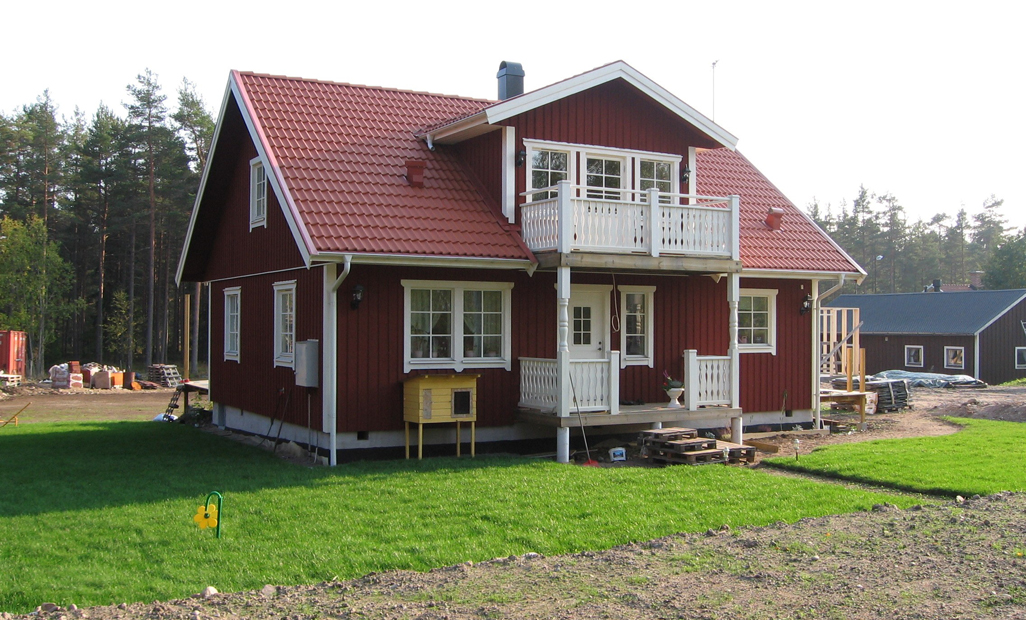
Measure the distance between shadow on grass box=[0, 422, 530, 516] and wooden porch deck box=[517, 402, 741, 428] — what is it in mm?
868

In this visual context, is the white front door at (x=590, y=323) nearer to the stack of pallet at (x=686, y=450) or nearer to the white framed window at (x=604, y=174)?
the white framed window at (x=604, y=174)

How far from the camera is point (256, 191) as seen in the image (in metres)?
16.5

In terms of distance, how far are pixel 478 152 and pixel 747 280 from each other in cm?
578

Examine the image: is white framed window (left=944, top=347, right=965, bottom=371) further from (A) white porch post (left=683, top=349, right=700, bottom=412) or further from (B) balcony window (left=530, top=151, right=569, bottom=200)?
(B) balcony window (left=530, top=151, right=569, bottom=200)

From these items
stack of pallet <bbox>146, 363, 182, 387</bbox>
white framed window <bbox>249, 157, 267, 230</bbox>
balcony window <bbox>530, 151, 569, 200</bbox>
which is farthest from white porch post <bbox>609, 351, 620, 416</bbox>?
stack of pallet <bbox>146, 363, 182, 387</bbox>

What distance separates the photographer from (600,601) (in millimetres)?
6633

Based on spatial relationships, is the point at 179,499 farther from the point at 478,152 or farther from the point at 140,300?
the point at 140,300

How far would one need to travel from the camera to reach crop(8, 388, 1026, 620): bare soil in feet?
21.0

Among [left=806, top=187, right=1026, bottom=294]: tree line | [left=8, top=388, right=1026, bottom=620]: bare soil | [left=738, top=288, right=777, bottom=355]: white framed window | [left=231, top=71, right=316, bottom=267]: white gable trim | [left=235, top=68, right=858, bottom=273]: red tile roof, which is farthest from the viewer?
[left=806, top=187, right=1026, bottom=294]: tree line

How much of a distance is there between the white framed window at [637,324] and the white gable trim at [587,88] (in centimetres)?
306

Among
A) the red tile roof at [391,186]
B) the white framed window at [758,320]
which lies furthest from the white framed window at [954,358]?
the white framed window at [758,320]

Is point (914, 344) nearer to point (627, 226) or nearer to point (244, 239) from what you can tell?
point (627, 226)

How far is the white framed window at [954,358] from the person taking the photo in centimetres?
4238

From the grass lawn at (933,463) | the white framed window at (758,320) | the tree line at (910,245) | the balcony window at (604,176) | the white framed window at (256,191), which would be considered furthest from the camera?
the tree line at (910,245)
